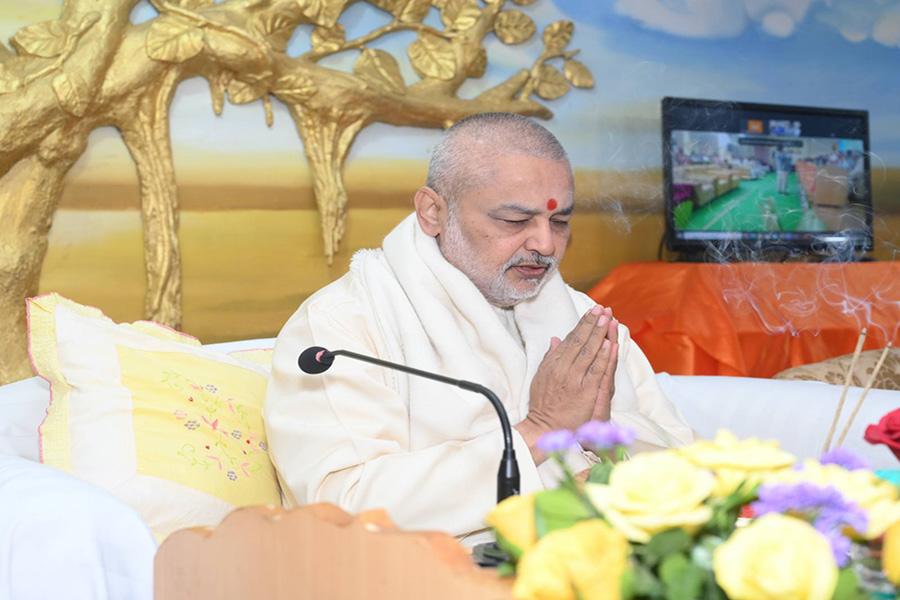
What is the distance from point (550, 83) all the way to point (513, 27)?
25 centimetres

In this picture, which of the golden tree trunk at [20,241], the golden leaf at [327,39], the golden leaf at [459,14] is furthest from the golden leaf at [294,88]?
the golden tree trunk at [20,241]

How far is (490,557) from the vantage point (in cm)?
96

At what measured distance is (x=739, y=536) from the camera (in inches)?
27.3

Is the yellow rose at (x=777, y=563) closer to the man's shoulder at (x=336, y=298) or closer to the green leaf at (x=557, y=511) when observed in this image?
the green leaf at (x=557, y=511)

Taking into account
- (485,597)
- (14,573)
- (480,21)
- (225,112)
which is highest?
(480,21)

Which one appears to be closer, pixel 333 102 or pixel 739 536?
pixel 739 536

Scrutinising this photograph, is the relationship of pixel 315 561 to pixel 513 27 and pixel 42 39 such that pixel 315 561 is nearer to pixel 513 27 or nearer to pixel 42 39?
pixel 42 39

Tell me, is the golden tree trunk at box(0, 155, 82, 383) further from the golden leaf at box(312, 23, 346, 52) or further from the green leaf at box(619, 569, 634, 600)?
the green leaf at box(619, 569, 634, 600)

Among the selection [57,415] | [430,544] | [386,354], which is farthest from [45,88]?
[430,544]

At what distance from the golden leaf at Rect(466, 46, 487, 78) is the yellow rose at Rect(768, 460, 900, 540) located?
11.0ft

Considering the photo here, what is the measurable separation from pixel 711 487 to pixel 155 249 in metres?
2.95

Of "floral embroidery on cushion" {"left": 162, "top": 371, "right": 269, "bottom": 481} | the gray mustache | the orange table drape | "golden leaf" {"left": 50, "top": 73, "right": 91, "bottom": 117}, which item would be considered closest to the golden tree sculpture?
"golden leaf" {"left": 50, "top": 73, "right": 91, "bottom": 117}

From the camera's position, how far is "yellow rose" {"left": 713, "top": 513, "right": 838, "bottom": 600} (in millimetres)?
665

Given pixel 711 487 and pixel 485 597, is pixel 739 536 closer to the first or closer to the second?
pixel 711 487
